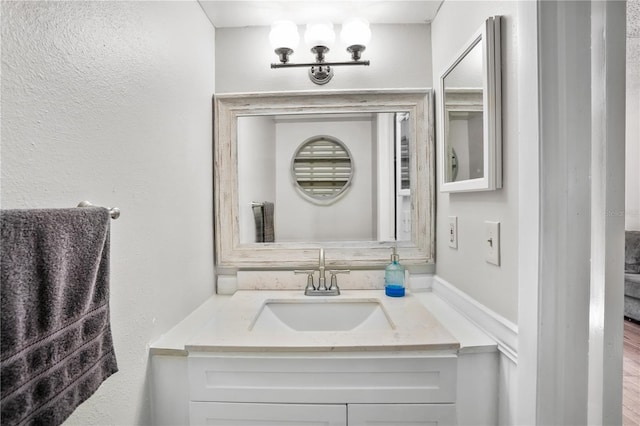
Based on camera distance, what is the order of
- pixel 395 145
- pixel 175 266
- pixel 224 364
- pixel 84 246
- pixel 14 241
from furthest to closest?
1. pixel 395 145
2. pixel 175 266
3. pixel 224 364
4. pixel 84 246
5. pixel 14 241

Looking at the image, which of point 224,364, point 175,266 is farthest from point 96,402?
point 175,266

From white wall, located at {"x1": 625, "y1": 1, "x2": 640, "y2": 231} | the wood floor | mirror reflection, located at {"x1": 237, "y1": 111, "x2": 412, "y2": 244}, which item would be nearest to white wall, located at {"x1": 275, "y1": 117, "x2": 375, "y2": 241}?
mirror reflection, located at {"x1": 237, "y1": 111, "x2": 412, "y2": 244}

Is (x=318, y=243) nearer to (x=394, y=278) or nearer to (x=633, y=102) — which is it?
(x=394, y=278)

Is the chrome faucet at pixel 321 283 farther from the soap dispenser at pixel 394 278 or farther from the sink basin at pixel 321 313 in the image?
the soap dispenser at pixel 394 278

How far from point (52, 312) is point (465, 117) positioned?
45.6 inches

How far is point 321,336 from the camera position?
89cm

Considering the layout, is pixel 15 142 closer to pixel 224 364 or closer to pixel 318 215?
pixel 224 364

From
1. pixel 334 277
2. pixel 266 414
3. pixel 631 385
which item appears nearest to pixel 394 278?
pixel 334 277

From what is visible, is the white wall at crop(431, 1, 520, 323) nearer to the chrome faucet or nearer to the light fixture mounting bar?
the light fixture mounting bar

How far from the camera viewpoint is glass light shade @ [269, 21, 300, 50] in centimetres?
124

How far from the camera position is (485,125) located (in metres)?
0.86

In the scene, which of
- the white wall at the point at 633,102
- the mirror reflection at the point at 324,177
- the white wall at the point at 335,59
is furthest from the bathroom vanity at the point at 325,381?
the white wall at the point at 335,59

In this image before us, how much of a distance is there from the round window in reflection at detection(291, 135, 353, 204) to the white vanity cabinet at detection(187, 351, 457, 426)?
717mm

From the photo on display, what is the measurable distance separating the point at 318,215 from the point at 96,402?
3.10 ft
